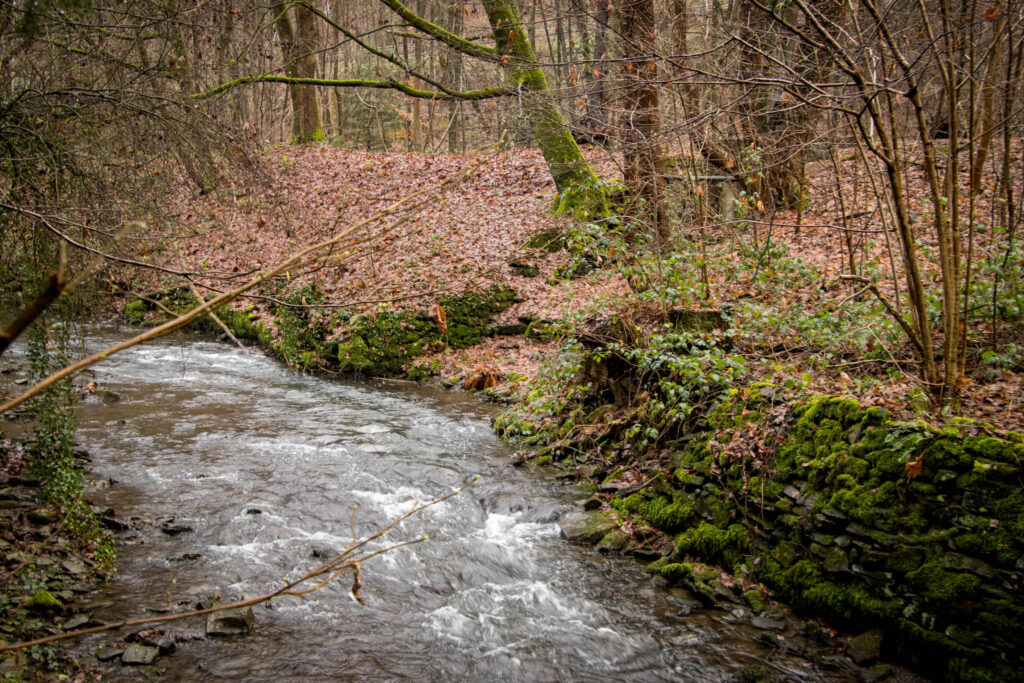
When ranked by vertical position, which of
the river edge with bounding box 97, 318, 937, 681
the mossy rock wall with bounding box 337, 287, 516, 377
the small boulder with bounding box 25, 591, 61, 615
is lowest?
the river edge with bounding box 97, 318, 937, 681

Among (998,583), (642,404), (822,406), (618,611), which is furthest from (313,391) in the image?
(998,583)

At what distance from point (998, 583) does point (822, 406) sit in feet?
6.32

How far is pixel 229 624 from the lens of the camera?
5043mm

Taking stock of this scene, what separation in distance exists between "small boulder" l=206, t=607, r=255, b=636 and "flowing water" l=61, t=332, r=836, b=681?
0.08m

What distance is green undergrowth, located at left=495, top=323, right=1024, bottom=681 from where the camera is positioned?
4.45 m

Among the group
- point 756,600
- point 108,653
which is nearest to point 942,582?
point 756,600

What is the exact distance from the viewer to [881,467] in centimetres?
519

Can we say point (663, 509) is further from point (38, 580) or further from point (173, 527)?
point (38, 580)

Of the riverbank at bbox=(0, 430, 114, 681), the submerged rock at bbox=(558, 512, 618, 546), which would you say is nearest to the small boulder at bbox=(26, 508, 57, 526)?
the riverbank at bbox=(0, 430, 114, 681)

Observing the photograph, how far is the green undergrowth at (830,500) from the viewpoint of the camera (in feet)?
14.6

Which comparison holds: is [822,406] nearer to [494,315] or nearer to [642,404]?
[642,404]

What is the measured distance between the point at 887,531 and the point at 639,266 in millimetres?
4596

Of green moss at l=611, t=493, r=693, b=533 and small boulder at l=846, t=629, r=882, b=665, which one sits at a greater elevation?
green moss at l=611, t=493, r=693, b=533

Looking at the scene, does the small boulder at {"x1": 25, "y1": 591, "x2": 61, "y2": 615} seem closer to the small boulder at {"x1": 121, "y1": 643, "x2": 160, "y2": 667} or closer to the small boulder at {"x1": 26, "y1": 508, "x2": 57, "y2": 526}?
the small boulder at {"x1": 121, "y1": 643, "x2": 160, "y2": 667}
